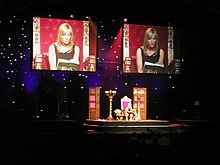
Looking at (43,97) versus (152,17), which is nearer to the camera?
(43,97)

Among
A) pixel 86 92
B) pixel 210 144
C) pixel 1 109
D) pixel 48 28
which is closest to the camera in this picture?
pixel 210 144

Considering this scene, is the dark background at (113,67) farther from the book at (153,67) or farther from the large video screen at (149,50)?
the book at (153,67)

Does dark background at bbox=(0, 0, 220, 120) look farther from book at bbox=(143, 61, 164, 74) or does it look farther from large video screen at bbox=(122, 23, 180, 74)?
book at bbox=(143, 61, 164, 74)

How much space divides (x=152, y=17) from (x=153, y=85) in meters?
1.65

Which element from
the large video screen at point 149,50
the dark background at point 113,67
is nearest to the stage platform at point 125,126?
the dark background at point 113,67

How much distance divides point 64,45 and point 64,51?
0.43 feet

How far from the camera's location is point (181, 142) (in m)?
0.72

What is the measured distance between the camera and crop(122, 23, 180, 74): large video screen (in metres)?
9.45

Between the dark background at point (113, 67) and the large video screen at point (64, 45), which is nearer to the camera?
the large video screen at point (64, 45)

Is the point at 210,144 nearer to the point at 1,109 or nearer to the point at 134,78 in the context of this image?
the point at 1,109

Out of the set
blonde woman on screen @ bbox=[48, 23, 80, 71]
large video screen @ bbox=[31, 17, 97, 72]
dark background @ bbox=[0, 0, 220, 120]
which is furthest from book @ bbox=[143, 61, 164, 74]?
blonde woman on screen @ bbox=[48, 23, 80, 71]

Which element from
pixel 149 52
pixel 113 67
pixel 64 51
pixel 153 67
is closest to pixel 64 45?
pixel 64 51

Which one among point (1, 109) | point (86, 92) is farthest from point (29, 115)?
point (1, 109)

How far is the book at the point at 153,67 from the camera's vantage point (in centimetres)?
954
